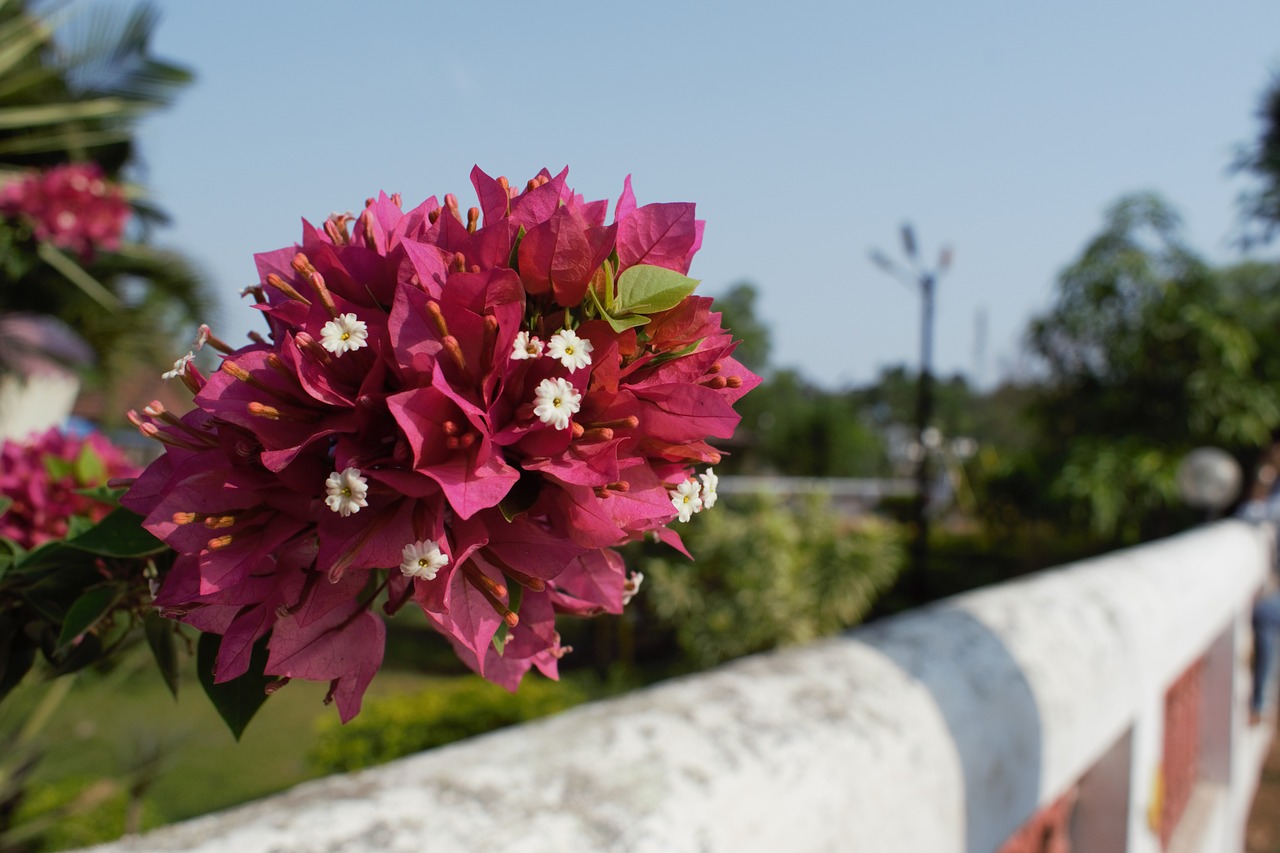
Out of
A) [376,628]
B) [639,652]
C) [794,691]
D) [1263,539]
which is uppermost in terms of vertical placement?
[376,628]

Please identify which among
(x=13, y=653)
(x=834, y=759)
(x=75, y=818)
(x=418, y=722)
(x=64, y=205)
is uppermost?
(x=64, y=205)

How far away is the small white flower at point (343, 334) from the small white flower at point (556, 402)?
10 cm

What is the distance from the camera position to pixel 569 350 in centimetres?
52

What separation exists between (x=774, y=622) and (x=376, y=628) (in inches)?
306

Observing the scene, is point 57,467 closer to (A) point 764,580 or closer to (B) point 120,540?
(B) point 120,540

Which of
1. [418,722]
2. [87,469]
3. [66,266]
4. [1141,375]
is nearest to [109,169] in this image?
[66,266]

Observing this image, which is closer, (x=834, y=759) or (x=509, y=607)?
(x=509, y=607)

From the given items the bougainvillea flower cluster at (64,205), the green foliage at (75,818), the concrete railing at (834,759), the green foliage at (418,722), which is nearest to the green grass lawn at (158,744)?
the green foliage at (75,818)

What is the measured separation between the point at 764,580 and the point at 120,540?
25.4 ft

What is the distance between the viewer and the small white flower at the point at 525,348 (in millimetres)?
512

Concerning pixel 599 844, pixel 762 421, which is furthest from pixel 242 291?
pixel 762 421

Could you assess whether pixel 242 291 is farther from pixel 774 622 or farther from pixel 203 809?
pixel 774 622

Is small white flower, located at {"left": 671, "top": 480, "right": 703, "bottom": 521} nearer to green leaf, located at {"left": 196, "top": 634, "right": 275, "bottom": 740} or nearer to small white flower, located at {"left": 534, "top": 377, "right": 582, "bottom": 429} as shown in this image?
small white flower, located at {"left": 534, "top": 377, "right": 582, "bottom": 429}

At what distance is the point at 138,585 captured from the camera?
2.08 feet
